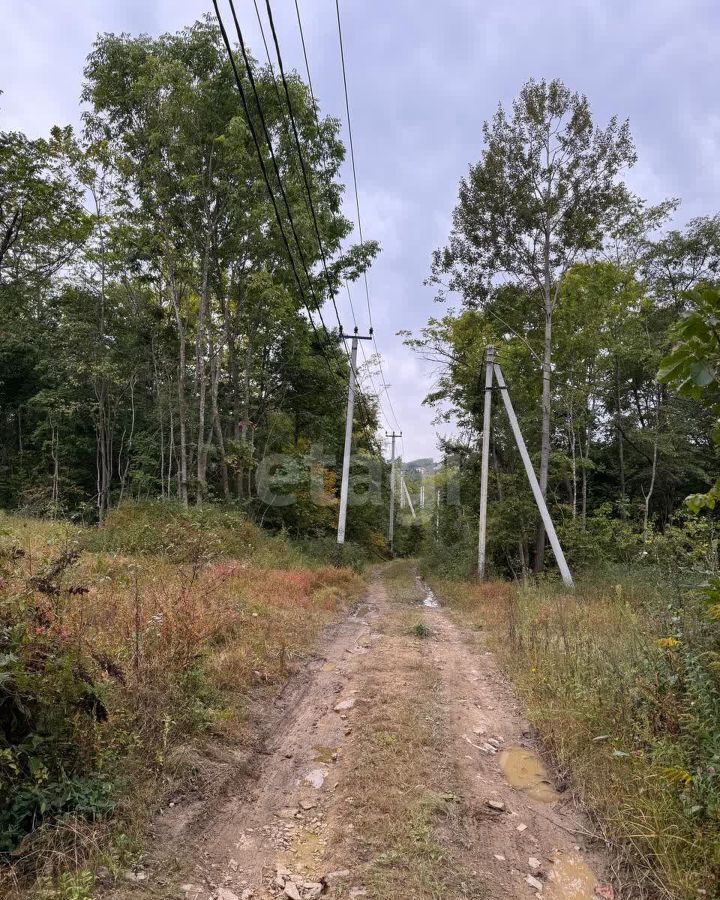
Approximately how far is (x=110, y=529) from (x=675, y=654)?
1178cm

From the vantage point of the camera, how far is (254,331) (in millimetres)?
17875

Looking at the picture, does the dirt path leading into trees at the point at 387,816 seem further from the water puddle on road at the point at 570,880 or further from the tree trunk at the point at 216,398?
the tree trunk at the point at 216,398

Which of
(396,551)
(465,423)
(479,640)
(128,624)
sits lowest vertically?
(396,551)

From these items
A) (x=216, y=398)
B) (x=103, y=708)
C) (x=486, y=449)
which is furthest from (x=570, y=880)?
(x=216, y=398)

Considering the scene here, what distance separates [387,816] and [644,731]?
5.90ft

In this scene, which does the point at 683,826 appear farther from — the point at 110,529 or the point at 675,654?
the point at 110,529

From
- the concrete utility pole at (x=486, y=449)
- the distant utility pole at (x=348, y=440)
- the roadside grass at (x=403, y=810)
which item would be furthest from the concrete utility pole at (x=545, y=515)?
the roadside grass at (x=403, y=810)

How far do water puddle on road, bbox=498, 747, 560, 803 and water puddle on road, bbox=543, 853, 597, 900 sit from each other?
2.07 feet

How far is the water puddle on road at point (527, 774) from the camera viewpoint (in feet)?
11.1

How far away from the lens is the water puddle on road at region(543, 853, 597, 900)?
2.43 meters

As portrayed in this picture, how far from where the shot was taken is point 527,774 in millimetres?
3643

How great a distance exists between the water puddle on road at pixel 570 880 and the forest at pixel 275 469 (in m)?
0.15

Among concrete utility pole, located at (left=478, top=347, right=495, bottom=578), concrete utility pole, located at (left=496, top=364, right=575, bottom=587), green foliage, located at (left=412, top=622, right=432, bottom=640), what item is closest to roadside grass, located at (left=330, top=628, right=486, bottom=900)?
green foliage, located at (left=412, top=622, right=432, bottom=640)

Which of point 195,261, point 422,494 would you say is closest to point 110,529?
point 195,261
